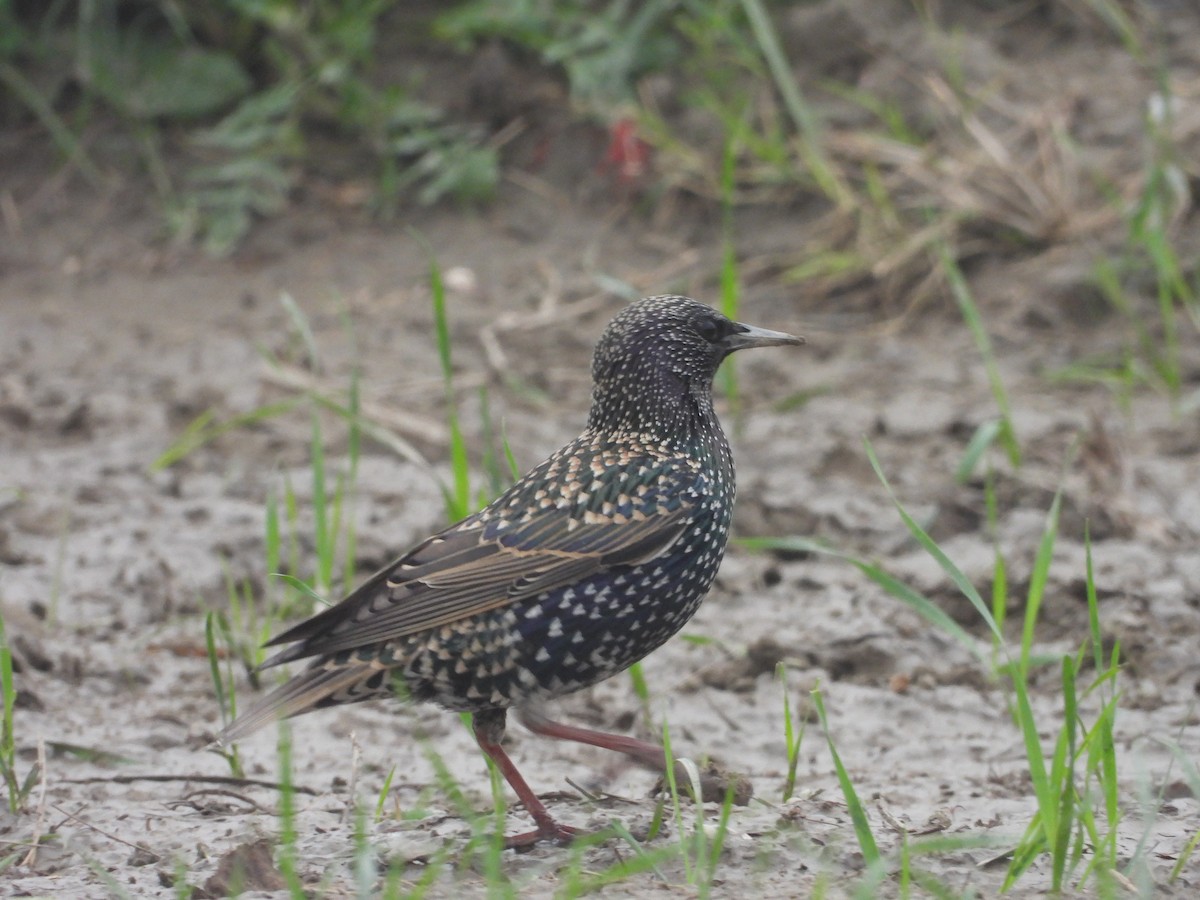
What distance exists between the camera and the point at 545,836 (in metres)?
3.51

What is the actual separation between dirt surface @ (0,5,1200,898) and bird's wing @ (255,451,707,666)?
0.31m

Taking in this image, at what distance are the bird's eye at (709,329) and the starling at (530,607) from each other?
1.25 ft

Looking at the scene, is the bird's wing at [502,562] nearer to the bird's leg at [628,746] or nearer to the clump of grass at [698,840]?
the bird's leg at [628,746]

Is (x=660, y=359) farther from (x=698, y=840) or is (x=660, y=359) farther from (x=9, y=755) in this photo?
(x=9, y=755)

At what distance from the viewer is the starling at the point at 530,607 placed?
12.0ft

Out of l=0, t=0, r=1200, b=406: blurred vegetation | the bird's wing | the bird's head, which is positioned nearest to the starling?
the bird's wing

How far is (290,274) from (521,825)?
14.8ft

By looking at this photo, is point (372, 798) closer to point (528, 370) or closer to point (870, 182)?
point (528, 370)

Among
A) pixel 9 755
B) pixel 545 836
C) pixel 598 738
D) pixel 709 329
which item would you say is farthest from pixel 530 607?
pixel 9 755

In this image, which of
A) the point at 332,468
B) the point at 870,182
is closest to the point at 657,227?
the point at 870,182

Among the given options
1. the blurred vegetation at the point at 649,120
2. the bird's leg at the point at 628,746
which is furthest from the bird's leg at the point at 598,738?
the blurred vegetation at the point at 649,120

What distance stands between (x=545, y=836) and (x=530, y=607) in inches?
19.2

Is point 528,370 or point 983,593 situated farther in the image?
point 528,370

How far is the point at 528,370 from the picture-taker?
6.87 meters
